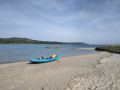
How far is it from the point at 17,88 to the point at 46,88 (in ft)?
6.60

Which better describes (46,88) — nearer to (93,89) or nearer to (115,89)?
(93,89)

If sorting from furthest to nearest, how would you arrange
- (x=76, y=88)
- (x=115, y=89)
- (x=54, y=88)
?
(x=54, y=88), (x=76, y=88), (x=115, y=89)

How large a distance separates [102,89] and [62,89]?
2.35m

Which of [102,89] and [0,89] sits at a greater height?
[102,89]

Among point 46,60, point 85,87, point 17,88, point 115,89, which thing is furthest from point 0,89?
point 46,60

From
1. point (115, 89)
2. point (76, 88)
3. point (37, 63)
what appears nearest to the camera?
point (115, 89)

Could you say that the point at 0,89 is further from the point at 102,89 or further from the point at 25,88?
the point at 102,89

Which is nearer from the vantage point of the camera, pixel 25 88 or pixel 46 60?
pixel 25 88

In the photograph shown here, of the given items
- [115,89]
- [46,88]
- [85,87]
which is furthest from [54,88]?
[115,89]

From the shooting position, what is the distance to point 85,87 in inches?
192

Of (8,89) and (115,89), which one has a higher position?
(115,89)

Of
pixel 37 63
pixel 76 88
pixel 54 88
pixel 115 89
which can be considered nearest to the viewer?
pixel 115 89

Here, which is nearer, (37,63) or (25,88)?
(25,88)

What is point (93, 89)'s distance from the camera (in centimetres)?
461
